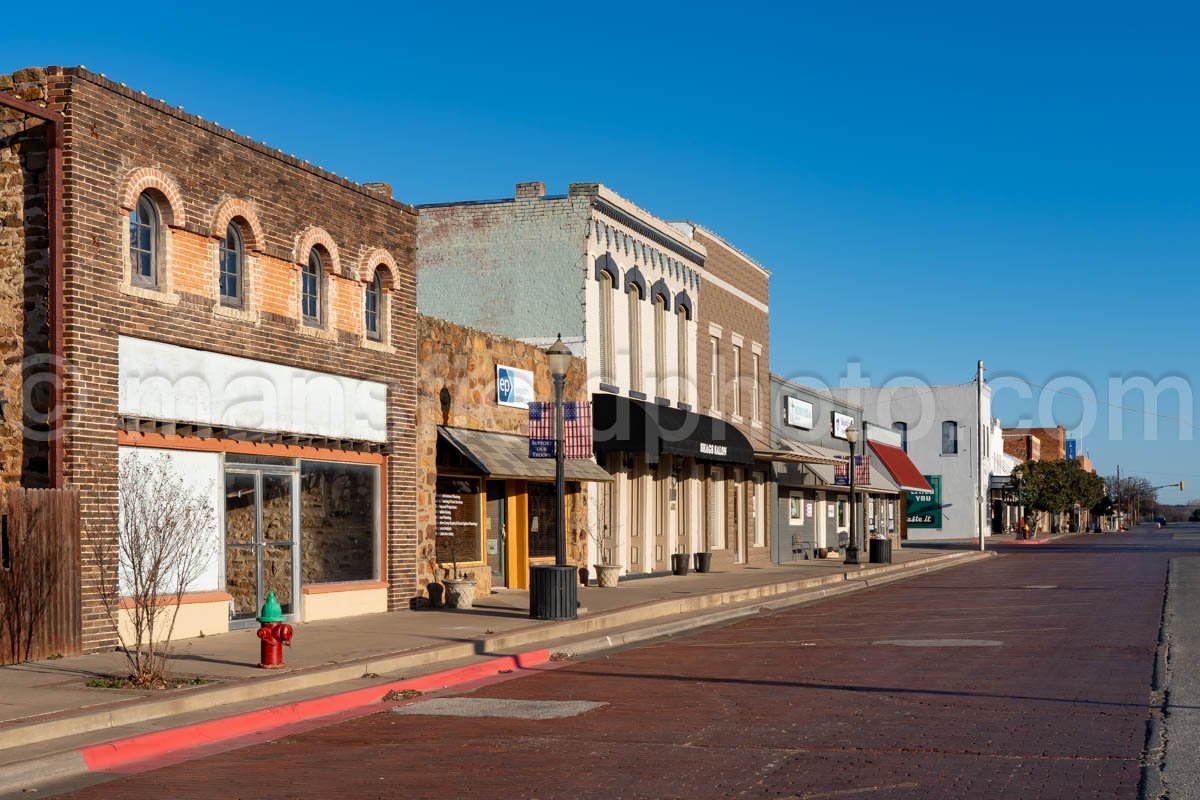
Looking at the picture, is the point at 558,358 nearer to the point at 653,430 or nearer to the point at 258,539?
the point at 258,539

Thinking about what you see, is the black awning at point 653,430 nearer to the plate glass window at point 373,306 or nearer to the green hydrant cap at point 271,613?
the plate glass window at point 373,306

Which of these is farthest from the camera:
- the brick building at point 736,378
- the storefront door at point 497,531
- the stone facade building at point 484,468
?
the brick building at point 736,378

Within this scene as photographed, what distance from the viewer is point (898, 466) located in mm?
Answer: 60000

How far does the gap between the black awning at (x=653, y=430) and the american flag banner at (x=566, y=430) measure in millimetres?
4563

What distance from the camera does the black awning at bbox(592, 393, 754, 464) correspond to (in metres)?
28.2

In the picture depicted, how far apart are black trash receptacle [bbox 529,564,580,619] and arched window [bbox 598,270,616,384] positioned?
9.46 m

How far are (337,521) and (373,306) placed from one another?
3.46 m

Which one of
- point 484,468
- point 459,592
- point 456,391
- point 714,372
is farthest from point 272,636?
point 714,372

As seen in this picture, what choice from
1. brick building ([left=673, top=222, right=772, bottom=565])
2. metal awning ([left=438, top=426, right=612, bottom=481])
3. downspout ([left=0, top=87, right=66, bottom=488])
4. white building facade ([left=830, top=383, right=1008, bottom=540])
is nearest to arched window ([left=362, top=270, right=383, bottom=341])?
metal awning ([left=438, top=426, right=612, bottom=481])

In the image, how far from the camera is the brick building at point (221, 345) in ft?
49.0

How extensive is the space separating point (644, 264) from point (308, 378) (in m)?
13.4

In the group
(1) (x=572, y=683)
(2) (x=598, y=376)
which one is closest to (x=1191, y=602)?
(2) (x=598, y=376)

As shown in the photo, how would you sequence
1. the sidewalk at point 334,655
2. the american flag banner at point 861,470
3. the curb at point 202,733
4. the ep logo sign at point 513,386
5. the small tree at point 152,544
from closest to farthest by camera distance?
the curb at point 202,733, the sidewalk at point 334,655, the small tree at point 152,544, the ep logo sign at point 513,386, the american flag banner at point 861,470

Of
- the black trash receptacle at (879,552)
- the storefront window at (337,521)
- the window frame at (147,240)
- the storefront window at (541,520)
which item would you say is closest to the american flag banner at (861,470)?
the black trash receptacle at (879,552)
